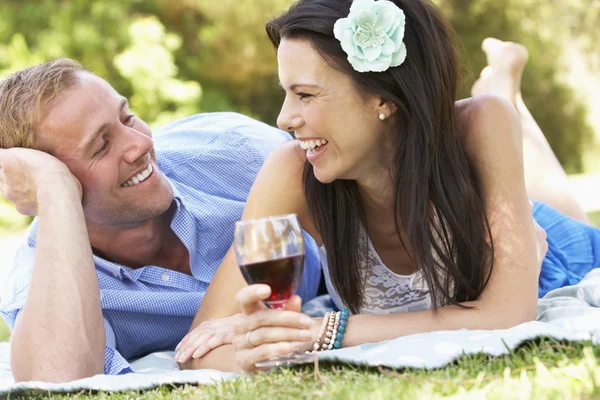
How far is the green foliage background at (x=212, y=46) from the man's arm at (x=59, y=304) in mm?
10391

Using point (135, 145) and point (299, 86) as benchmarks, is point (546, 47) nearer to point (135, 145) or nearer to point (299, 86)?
point (135, 145)

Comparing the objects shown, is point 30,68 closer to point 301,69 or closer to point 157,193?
point 157,193

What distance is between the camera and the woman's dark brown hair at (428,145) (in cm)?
307

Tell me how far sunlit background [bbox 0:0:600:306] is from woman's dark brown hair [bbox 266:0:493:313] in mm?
10248

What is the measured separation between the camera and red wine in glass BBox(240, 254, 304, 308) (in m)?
2.25

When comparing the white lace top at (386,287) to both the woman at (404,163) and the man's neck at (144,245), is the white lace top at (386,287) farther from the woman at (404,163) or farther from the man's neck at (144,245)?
the man's neck at (144,245)

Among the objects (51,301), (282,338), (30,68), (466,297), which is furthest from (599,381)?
(30,68)

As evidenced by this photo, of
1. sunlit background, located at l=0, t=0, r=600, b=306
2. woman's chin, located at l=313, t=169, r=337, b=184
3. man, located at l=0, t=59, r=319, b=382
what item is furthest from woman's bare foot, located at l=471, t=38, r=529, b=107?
sunlit background, located at l=0, t=0, r=600, b=306

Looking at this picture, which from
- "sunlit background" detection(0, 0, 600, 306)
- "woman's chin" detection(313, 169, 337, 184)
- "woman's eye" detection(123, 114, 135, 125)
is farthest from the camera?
"sunlit background" detection(0, 0, 600, 306)

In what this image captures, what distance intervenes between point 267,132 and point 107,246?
130 cm

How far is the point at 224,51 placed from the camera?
52.7 ft

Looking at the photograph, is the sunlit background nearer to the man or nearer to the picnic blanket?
the man

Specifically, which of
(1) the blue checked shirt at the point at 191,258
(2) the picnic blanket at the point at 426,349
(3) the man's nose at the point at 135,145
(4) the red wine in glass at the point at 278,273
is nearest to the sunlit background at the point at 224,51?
(1) the blue checked shirt at the point at 191,258

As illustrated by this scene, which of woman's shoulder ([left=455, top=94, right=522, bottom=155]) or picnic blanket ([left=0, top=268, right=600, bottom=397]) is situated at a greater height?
woman's shoulder ([left=455, top=94, right=522, bottom=155])
